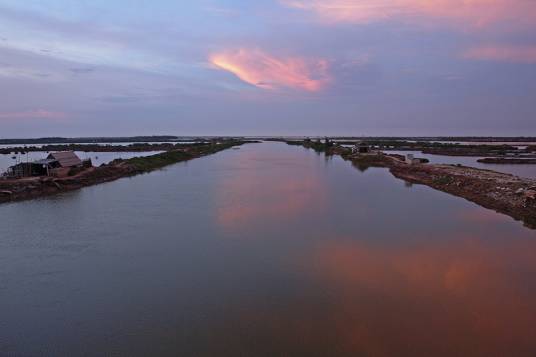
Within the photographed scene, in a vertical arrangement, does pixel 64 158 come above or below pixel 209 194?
above

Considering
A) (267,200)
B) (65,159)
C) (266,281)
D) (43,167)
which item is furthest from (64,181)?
(266,281)

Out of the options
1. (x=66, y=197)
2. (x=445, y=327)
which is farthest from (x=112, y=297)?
(x=66, y=197)

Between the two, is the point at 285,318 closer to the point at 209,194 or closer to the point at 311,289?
the point at 311,289

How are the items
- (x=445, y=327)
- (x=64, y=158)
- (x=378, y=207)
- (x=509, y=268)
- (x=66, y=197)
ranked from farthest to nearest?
1. (x=64, y=158)
2. (x=66, y=197)
3. (x=378, y=207)
4. (x=509, y=268)
5. (x=445, y=327)

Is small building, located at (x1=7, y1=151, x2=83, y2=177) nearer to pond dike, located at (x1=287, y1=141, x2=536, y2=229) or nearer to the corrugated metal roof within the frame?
the corrugated metal roof

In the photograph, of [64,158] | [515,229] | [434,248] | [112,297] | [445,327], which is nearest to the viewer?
[445,327]

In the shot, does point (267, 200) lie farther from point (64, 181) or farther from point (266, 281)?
point (64, 181)

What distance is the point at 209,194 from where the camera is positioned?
59.4 feet

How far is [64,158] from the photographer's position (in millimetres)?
23578

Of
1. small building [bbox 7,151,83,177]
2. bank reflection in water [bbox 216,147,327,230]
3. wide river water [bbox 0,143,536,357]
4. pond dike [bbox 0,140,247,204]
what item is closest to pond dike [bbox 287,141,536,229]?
wide river water [bbox 0,143,536,357]

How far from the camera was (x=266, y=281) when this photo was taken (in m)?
7.75

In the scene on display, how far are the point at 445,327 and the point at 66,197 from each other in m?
16.8

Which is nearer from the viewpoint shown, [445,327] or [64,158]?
[445,327]

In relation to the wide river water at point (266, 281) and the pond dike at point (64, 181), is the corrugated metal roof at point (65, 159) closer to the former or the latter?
the pond dike at point (64, 181)
